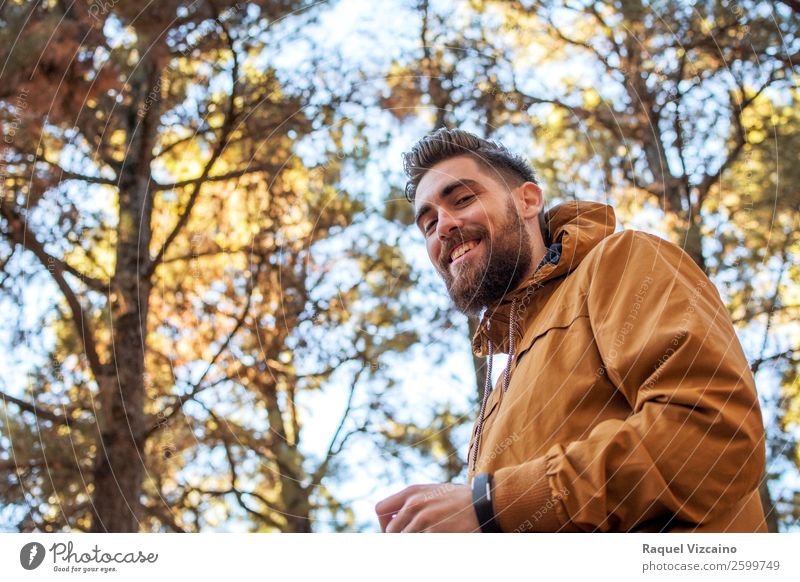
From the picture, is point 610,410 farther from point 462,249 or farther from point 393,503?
point 462,249

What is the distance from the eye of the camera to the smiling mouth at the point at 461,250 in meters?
2.00

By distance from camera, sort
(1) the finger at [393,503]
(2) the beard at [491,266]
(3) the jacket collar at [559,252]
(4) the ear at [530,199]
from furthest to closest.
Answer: (4) the ear at [530,199], (2) the beard at [491,266], (3) the jacket collar at [559,252], (1) the finger at [393,503]

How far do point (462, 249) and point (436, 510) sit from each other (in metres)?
0.97

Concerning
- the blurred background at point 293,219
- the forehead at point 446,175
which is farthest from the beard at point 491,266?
the blurred background at point 293,219

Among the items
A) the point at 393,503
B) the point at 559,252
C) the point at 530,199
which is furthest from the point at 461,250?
the point at 393,503

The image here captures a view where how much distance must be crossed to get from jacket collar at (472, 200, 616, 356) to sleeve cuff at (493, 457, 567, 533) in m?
0.56

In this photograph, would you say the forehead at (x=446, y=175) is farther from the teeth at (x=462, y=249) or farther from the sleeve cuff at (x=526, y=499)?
the sleeve cuff at (x=526, y=499)

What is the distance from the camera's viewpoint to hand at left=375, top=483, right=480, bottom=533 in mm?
1173

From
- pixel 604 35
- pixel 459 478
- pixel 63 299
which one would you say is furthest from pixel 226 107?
pixel 459 478

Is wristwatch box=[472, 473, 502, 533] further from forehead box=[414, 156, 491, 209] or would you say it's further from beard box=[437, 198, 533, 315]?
forehead box=[414, 156, 491, 209]

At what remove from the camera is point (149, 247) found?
11.9 feet

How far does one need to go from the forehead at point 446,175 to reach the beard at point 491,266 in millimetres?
124
